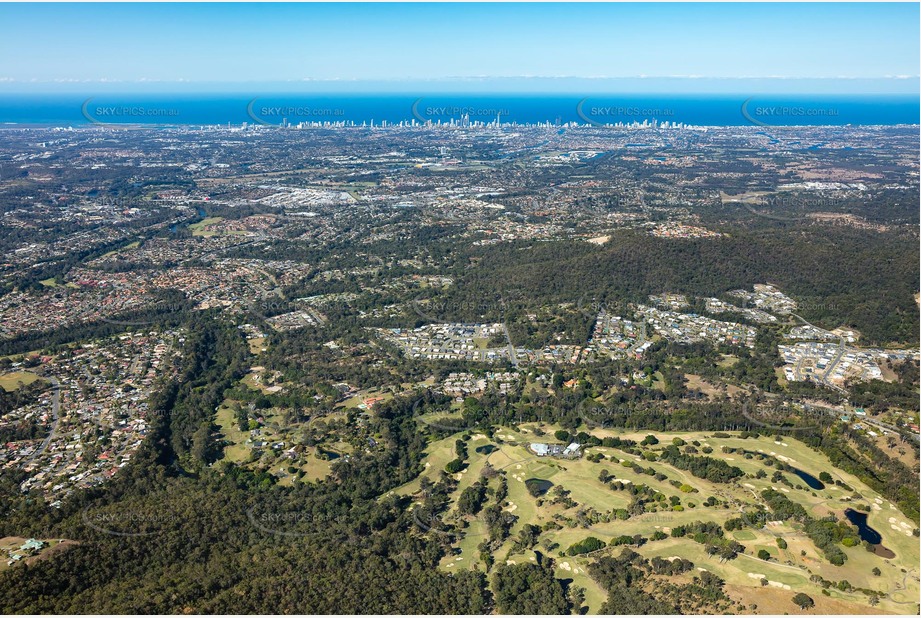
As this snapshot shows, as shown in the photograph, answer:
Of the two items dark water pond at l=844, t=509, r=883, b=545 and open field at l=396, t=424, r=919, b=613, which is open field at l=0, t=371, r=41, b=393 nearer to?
open field at l=396, t=424, r=919, b=613

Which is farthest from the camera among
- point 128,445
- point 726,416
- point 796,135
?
point 796,135

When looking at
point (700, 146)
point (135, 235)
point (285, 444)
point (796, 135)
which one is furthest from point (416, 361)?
point (796, 135)

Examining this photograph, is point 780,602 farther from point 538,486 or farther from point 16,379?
point 16,379

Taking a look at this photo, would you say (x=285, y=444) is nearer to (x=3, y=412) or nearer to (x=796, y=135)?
(x=3, y=412)

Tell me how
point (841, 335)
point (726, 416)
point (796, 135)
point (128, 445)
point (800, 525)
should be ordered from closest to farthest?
point (800, 525) → point (128, 445) → point (726, 416) → point (841, 335) → point (796, 135)

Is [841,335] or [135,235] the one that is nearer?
[841,335]

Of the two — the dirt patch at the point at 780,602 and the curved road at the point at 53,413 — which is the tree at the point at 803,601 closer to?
the dirt patch at the point at 780,602

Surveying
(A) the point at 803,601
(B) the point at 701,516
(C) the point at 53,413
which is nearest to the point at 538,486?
(B) the point at 701,516
